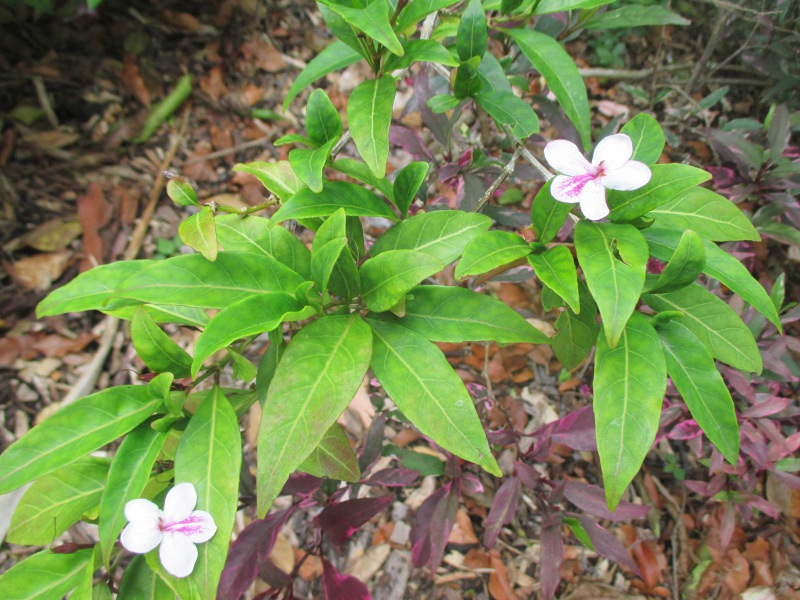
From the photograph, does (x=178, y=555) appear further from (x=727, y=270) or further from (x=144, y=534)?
(x=727, y=270)

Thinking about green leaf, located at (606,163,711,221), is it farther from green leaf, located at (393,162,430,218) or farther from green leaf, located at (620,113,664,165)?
green leaf, located at (393,162,430,218)

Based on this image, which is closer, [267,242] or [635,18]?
[267,242]

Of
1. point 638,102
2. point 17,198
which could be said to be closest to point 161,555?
point 17,198

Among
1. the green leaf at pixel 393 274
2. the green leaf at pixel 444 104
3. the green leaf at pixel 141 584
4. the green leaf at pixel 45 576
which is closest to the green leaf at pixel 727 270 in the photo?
the green leaf at pixel 393 274

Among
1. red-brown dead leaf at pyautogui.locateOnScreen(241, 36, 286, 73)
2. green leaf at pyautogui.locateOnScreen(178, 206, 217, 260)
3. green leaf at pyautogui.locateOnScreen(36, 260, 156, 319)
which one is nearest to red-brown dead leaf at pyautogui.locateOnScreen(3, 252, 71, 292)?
red-brown dead leaf at pyautogui.locateOnScreen(241, 36, 286, 73)

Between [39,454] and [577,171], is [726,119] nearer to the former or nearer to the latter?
[577,171]

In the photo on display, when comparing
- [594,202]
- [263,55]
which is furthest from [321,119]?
[263,55]
